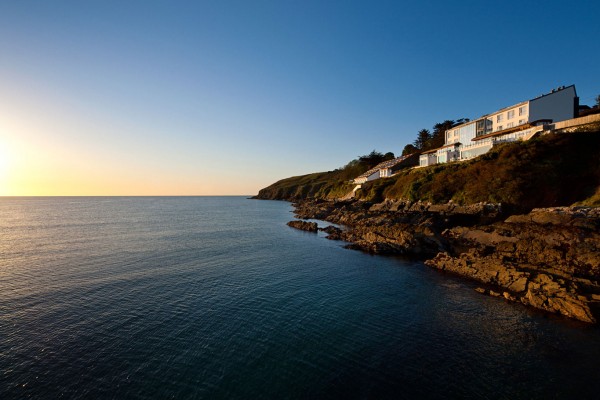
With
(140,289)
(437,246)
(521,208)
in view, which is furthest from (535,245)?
(140,289)

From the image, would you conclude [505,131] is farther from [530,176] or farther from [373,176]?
[373,176]

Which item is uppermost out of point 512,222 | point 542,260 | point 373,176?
point 373,176

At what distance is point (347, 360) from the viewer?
19.2 m

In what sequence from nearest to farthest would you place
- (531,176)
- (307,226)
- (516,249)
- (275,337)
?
(275,337) → (516,249) → (531,176) → (307,226)

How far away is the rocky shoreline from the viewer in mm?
26500

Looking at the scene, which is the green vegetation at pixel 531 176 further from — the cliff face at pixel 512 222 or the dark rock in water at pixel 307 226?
the dark rock in water at pixel 307 226

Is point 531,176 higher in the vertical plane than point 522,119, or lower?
lower

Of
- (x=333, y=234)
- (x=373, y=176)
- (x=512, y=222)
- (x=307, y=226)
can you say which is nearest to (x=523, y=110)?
(x=512, y=222)

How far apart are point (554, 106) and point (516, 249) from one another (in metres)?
54.9

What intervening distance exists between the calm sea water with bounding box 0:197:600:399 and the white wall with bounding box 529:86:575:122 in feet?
188

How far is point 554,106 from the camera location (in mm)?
70125

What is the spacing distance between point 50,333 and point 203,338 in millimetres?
11496

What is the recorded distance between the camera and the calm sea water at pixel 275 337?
1672 centimetres

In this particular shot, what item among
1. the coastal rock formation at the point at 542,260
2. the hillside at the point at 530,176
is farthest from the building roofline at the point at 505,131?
the coastal rock formation at the point at 542,260
